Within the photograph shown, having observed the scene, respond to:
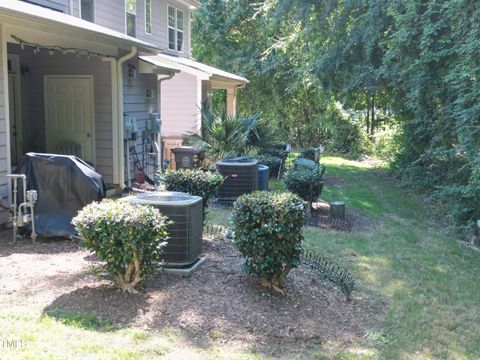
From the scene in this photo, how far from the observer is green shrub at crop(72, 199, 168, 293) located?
446cm

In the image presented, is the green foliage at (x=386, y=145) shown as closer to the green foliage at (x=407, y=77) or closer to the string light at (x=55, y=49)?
the green foliage at (x=407, y=77)

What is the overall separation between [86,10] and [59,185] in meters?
8.10

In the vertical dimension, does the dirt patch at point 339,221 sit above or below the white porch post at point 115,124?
below

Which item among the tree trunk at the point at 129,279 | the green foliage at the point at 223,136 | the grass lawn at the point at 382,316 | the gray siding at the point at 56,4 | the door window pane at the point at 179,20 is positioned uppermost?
the door window pane at the point at 179,20

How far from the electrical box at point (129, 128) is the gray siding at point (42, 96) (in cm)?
29

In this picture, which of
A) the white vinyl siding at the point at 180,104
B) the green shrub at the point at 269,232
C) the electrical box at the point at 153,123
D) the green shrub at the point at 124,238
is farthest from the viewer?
the white vinyl siding at the point at 180,104

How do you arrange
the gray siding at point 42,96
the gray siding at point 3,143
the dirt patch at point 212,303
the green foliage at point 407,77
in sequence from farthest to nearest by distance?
1. the gray siding at point 42,96
2. the green foliage at point 407,77
3. the gray siding at point 3,143
4. the dirt patch at point 212,303

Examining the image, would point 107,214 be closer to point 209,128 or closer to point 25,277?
point 25,277

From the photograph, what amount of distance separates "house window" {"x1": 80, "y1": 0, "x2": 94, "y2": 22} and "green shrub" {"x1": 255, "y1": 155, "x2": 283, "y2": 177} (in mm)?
5458

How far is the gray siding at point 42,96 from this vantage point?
1000 cm

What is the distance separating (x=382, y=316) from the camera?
16.6 ft

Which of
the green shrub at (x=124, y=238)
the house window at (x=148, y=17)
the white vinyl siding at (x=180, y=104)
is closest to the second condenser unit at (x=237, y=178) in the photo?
the green shrub at (x=124, y=238)

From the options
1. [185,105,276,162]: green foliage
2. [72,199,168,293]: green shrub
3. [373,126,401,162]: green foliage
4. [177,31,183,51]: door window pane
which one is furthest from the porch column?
[72,199,168,293]: green shrub

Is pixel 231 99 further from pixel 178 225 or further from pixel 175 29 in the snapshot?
pixel 178 225
